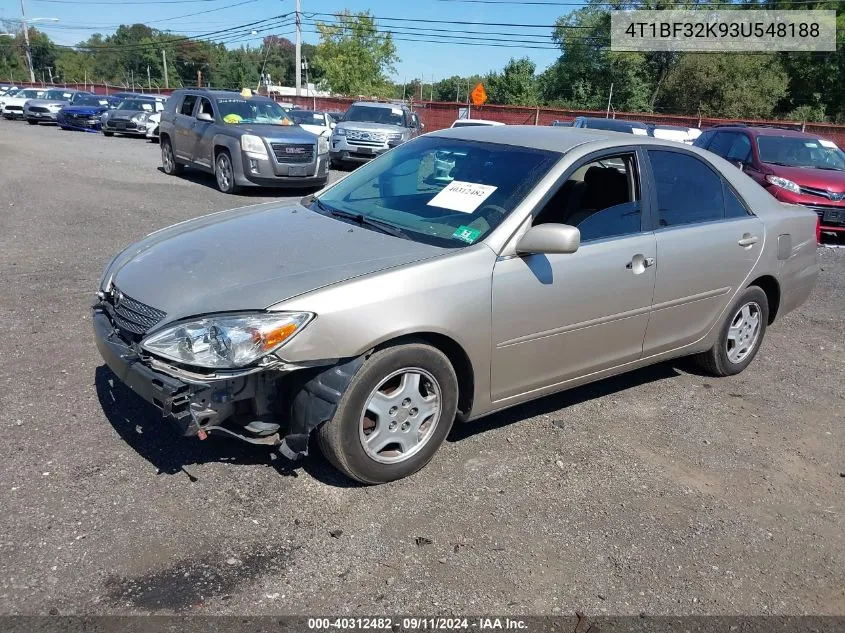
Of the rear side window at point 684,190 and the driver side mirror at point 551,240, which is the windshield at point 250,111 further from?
the driver side mirror at point 551,240

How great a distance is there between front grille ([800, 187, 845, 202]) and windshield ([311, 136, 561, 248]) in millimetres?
8225

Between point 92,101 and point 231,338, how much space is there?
107 ft

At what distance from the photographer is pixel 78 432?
3803 millimetres

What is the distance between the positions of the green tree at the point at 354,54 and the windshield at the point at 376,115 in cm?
4813

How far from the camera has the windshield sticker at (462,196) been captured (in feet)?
12.7

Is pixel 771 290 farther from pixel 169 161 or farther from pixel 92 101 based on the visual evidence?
pixel 92 101

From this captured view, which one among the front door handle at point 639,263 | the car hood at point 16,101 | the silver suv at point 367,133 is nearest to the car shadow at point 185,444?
the front door handle at point 639,263

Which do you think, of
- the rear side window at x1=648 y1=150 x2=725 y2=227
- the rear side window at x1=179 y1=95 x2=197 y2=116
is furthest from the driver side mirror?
the rear side window at x1=179 y1=95 x2=197 y2=116

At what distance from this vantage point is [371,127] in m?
17.9

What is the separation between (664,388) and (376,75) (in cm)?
6641

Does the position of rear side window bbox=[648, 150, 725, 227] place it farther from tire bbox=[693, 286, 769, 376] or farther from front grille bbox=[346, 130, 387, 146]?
front grille bbox=[346, 130, 387, 146]

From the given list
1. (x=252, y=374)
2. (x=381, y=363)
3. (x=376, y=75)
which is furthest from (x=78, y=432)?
(x=376, y=75)

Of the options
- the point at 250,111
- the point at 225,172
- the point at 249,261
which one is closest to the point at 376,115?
the point at 250,111

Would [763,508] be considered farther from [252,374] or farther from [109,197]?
[109,197]
